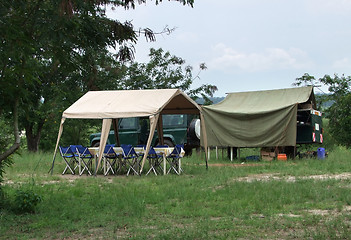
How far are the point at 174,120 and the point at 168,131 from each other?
0.46 m

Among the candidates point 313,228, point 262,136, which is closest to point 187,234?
point 313,228

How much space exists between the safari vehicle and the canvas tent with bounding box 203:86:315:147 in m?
0.62

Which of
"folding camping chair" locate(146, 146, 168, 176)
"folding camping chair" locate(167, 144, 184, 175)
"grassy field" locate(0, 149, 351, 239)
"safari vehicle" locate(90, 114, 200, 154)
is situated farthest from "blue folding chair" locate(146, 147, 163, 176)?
"safari vehicle" locate(90, 114, 200, 154)

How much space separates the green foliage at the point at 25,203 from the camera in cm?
650

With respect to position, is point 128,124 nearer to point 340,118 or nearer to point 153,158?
point 153,158

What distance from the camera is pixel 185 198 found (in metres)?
7.54

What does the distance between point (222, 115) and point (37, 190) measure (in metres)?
8.04

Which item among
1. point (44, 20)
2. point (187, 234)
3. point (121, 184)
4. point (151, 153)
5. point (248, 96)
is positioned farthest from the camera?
point (248, 96)

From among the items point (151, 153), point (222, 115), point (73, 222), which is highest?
point (222, 115)

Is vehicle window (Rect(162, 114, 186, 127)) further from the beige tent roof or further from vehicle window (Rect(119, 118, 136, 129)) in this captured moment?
the beige tent roof

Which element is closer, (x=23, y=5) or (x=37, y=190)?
(x=23, y=5)

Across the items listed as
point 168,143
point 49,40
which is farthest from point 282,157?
point 49,40

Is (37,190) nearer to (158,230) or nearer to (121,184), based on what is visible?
(121,184)

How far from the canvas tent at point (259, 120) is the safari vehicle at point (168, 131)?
24.6 inches
